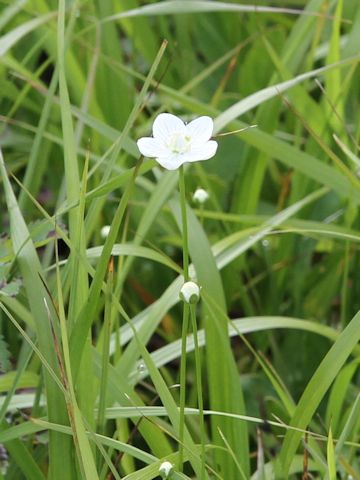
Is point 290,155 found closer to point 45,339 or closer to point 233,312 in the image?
point 233,312

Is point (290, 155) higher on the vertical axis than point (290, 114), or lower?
lower

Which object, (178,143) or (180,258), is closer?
(178,143)

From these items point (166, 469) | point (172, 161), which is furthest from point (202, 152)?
point (166, 469)

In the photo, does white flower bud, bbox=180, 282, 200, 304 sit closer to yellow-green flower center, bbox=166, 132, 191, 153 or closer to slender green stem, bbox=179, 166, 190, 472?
slender green stem, bbox=179, 166, 190, 472

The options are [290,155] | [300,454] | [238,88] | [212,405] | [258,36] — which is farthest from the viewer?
[238,88]

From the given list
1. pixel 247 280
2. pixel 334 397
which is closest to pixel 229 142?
pixel 247 280

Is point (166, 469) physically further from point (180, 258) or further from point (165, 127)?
point (180, 258)

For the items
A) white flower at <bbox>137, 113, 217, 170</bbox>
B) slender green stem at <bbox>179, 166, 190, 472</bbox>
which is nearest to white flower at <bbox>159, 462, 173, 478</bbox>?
slender green stem at <bbox>179, 166, 190, 472</bbox>
